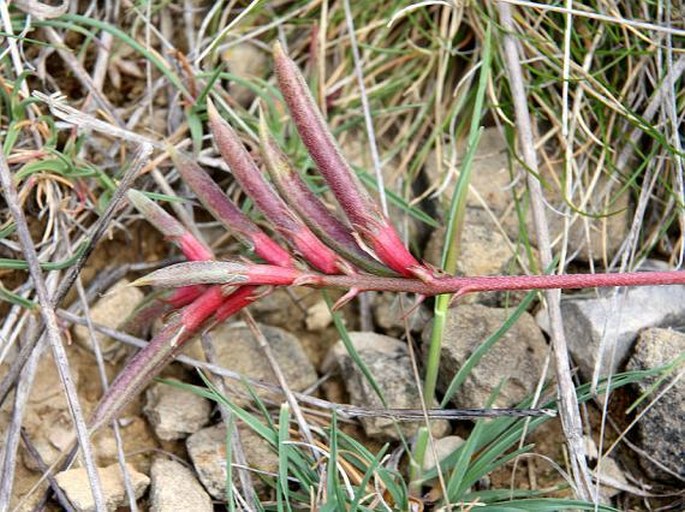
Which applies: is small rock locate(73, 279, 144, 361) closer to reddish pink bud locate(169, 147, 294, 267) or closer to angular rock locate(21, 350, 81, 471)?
angular rock locate(21, 350, 81, 471)

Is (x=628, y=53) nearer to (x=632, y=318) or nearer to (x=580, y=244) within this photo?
(x=580, y=244)

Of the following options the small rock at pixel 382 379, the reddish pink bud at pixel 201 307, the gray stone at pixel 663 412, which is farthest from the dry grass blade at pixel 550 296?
the reddish pink bud at pixel 201 307

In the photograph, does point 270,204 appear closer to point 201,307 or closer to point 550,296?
point 201,307

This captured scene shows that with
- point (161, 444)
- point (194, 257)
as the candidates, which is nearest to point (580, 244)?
point (194, 257)

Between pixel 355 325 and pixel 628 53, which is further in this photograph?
pixel 355 325

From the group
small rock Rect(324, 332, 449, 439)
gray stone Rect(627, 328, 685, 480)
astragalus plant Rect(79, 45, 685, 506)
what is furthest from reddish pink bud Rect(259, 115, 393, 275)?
gray stone Rect(627, 328, 685, 480)

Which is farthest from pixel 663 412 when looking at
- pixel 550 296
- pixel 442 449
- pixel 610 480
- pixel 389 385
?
pixel 389 385
